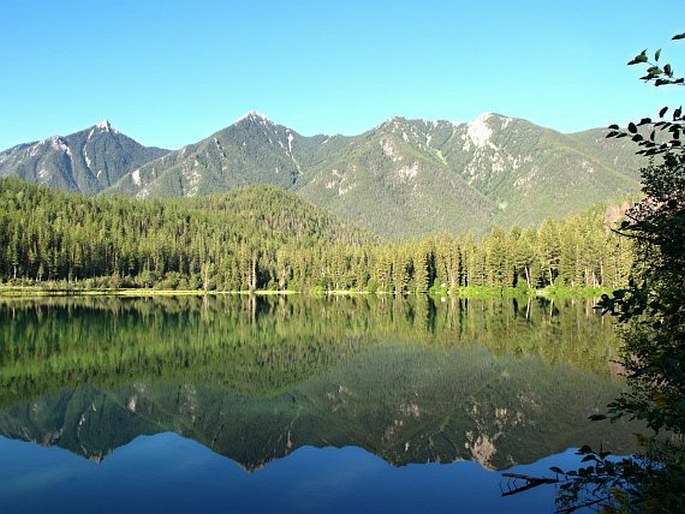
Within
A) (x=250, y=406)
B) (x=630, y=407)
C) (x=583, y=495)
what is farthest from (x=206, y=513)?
(x=250, y=406)

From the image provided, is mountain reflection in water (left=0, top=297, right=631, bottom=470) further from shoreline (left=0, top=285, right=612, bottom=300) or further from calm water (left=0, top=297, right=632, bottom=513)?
shoreline (left=0, top=285, right=612, bottom=300)

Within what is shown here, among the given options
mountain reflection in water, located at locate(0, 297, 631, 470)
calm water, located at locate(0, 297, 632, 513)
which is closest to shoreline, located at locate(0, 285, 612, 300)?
mountain reflection in water, located at locate(0, 297, 631, 470)

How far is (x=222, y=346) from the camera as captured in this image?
194 ft

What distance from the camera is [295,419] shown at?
31.8m

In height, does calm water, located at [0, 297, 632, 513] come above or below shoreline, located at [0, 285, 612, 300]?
above

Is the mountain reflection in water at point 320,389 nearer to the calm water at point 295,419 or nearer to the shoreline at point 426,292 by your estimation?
the calm water at point 295,419

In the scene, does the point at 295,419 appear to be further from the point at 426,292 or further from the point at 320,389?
the point at 426,292

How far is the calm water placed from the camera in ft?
Result: 65.6

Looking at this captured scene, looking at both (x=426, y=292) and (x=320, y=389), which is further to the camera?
(x=426, y=292)

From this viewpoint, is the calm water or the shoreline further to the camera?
the shoreline

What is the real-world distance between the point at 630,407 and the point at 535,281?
6045 inches

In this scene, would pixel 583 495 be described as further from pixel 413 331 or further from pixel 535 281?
pixel 535 281

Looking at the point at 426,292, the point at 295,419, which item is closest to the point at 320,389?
the point at 295,419

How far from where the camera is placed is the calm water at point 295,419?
20.0m
